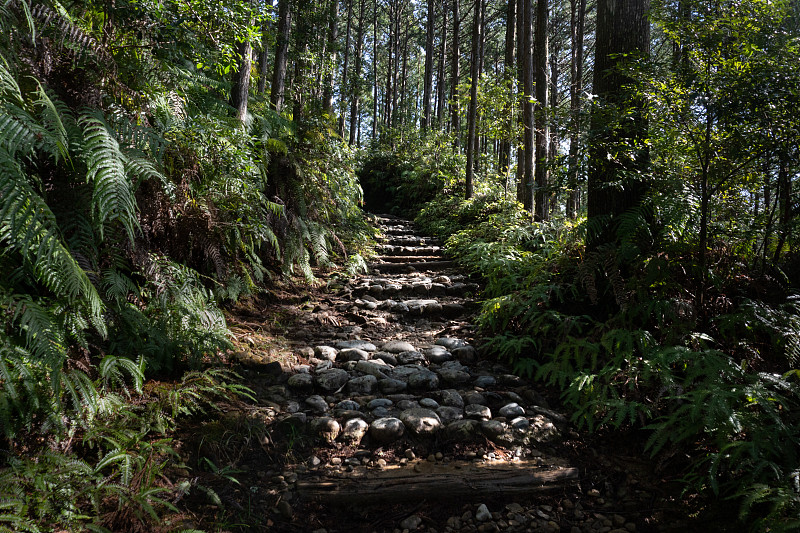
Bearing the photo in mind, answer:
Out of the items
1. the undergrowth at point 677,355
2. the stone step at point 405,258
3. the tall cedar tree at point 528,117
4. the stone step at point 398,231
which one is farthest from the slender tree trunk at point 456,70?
the undergrowth at point 677,355

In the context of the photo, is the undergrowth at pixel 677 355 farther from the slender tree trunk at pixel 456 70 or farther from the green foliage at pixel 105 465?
the slender tree trunk at pixel 456 70

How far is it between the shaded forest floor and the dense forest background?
129mm

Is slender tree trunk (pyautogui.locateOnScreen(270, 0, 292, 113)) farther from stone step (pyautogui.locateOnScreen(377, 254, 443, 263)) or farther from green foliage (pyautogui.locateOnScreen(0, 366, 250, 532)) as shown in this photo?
green foliage (pyautogui.locateOnScreen(0, 366, 250, 532))

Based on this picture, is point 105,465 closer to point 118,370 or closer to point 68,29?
point 118,370

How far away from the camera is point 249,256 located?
4.48 metres

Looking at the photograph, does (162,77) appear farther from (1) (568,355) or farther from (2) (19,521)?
(1) (568,355)

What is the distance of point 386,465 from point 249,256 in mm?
2769

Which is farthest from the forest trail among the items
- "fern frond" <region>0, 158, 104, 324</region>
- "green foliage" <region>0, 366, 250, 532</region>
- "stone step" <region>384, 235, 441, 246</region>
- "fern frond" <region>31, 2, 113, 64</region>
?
"stone step" <region>384, 235, 441, 246</region>

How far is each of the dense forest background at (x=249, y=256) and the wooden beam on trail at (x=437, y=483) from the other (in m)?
0.55

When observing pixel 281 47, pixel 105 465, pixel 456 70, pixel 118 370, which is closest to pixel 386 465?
pixel 105 465

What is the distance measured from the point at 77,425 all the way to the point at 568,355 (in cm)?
315

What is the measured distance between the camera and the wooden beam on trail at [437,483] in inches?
89.6

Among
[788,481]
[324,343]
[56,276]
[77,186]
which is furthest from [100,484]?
[788,481]

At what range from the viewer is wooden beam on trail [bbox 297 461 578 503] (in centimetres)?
228
